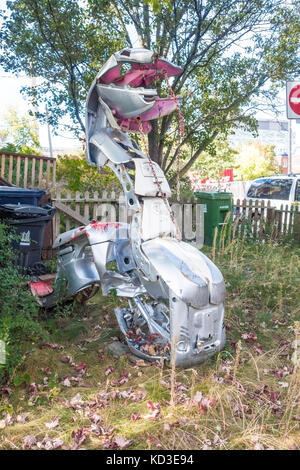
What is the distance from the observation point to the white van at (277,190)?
1121cm

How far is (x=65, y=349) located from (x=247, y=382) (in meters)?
1.75

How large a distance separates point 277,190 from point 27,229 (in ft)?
27.8

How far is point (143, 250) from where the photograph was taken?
11.8ft

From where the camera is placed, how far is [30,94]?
26.2ft

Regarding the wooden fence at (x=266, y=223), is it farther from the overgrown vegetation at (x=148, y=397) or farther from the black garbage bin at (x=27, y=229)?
the black garbage bin at (x=27, y=229)

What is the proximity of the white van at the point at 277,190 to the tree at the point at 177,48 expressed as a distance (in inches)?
121

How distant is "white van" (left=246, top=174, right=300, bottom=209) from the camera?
11211mm

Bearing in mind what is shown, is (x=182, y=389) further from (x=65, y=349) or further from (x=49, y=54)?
(x=49, y=54)

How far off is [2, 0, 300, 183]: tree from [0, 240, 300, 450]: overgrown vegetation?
3957 millimetres

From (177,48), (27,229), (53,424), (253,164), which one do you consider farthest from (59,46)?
(253,164)

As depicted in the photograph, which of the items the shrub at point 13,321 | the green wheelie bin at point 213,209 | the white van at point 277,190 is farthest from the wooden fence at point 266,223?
the shrub at point 13,321

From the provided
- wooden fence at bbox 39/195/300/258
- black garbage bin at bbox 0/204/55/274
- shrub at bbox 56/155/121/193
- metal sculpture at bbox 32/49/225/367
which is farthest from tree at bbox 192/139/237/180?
metal sculpture at bbox 32/49/225/367

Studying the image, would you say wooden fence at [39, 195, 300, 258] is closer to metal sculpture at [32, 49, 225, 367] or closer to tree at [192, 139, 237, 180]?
metal sculpture at [32, 49, 225, 367]
